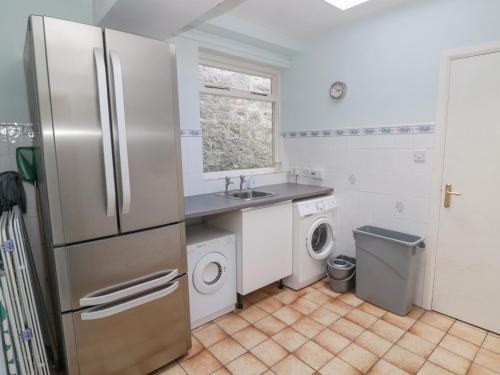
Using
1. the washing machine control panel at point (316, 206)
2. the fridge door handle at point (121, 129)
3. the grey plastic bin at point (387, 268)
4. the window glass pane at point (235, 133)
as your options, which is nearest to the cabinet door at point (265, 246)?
the washing machine control panel at point (316, 206)

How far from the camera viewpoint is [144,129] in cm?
155

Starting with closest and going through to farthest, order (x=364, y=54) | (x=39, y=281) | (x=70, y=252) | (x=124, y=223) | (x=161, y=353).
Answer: (x=70, y=252), (x=124, y=223), (x=161, y=353), (x=39, y=281), (x=364, y=54)

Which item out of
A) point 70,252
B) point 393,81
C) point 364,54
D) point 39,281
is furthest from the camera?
point 364,54

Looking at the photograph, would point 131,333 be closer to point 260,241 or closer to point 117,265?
point 117,265

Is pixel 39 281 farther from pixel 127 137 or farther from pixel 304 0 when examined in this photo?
pixel 304 0

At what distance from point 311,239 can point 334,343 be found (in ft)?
3.17

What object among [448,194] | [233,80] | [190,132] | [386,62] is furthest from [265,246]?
[386,62]

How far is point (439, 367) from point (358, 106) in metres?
2.13

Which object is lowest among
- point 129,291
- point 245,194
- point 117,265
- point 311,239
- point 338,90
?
point 311,239

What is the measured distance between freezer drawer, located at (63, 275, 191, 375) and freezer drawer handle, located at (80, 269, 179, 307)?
0.04 metres

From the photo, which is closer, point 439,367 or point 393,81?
point 439,367

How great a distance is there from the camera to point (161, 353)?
1771 mm

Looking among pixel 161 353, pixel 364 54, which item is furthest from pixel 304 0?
pixel 161 353

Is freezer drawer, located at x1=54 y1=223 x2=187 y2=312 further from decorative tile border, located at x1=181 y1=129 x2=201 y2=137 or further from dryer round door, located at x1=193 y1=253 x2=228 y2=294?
decorative tile border, located at x1=181 y1=129 x2=201 y2=137
